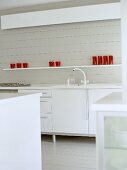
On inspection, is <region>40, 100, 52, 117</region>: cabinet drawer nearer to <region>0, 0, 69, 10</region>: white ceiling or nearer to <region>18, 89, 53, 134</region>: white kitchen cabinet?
<region>18, 89, 53, 134</region>: white kitchen cabinet

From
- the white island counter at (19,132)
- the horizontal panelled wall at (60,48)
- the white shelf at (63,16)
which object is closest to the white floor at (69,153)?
the white island counter at (19,132)

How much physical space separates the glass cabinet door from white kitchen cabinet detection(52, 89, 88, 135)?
8.75 feet

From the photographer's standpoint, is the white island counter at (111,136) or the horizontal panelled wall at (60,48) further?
the horizontal panelled wall at (60,48)

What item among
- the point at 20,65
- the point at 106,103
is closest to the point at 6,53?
the point at 20,65

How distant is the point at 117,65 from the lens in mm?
5406

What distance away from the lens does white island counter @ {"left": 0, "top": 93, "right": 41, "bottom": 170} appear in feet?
8.76

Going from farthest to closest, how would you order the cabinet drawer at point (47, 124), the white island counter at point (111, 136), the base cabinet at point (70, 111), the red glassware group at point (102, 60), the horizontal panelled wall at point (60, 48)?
the horizontal panelled wall at point (60, 48)
the red glassware group at point (102, 60)
the cabinet drawer at point (47, 124)
the base cabinet at point (70, 111)
the white island counter at point (111, 136)

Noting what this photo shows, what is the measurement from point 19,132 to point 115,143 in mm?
1060

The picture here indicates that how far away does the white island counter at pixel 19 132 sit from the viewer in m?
2.67

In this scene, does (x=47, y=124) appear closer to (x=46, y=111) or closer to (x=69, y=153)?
(x=46, y=111)

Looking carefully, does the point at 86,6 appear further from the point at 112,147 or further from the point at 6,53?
the point at 112,147

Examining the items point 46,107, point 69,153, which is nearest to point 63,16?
point 46,107

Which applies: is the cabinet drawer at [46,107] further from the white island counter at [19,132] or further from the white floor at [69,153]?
the white island counter at [19,132]

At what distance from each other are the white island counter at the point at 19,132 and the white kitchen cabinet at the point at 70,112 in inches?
71.3
